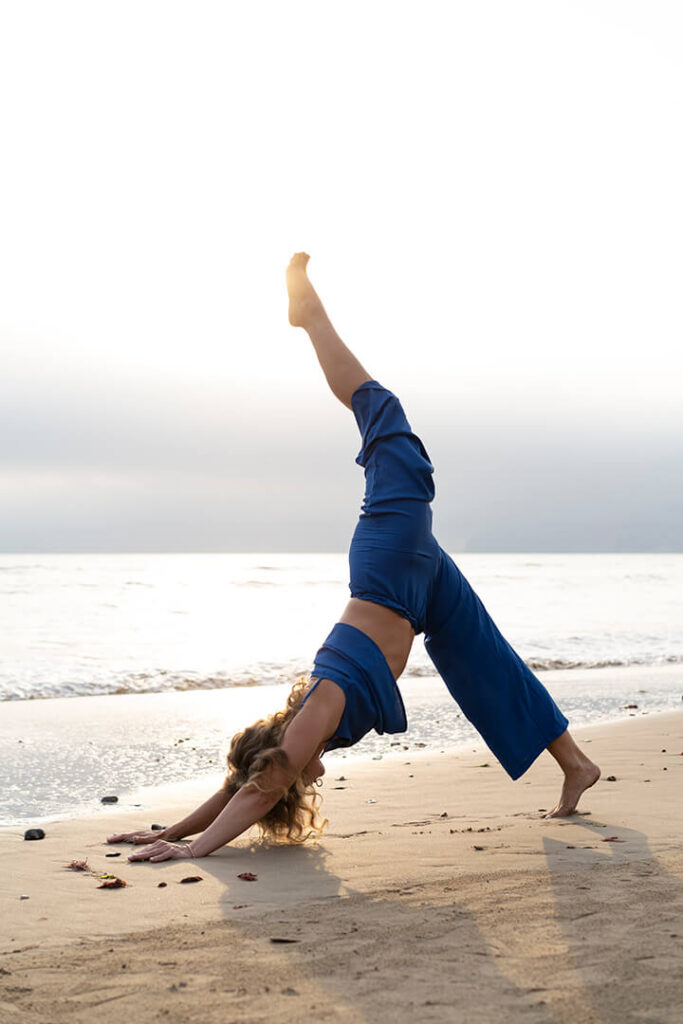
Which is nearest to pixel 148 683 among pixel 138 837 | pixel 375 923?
pixel 138 837

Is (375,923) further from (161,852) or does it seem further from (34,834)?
(34,834)

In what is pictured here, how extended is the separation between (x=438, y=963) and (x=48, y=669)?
10999 millimetres

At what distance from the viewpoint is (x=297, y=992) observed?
2.62 m

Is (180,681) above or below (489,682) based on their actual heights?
below

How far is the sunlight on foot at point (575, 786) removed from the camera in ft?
16.5

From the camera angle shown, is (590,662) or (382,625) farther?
(590,662)

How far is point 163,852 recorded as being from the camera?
13.8 ft

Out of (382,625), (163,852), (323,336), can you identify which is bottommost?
(163,852)

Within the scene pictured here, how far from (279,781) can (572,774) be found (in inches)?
71.4

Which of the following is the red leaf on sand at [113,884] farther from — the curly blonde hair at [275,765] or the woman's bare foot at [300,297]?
the woman's bare foot at [300,297]

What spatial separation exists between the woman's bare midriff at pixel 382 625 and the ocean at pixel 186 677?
92.2 inches

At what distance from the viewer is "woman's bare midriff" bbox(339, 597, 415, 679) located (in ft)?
14.4

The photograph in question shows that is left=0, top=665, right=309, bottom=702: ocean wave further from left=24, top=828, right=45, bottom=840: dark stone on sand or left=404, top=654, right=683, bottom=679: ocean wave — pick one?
left=24, top=828, right=45, bottom=840: dark stone on sand

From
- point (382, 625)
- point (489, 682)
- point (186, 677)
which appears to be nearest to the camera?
point (382, 625)
